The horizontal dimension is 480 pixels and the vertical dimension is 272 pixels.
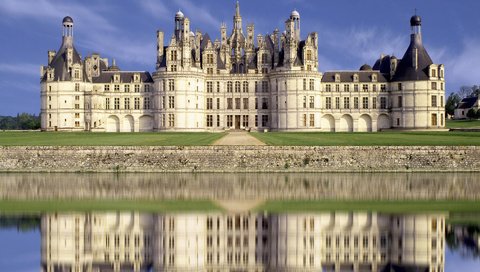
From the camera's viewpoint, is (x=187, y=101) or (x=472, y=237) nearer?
(x=472, y=237)

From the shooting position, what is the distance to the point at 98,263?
19.5m

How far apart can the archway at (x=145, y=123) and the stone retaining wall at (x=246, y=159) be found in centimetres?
4401

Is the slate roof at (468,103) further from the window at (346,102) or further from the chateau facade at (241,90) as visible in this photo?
the window at (346,102)

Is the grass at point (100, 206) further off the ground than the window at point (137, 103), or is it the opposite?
the window at point (137, 103)

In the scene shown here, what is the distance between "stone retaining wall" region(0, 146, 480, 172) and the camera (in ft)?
167

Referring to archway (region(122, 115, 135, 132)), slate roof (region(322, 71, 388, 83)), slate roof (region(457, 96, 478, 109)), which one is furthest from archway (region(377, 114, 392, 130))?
slate roof (region(457, 96, 478, 109))

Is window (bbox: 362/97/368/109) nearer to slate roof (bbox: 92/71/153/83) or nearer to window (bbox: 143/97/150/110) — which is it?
slate roof (bbox: 92/71/153/83)

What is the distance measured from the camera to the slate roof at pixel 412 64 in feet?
302

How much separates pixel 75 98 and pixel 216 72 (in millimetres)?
18776

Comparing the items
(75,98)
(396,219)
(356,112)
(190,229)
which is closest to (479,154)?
(396,219)

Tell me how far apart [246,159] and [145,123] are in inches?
1863

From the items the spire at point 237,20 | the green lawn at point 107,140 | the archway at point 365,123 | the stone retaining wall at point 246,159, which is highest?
the spire at point 237,20

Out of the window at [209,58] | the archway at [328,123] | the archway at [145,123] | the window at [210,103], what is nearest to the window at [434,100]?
the archway at [328,123]

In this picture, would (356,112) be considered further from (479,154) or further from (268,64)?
(479,154)
